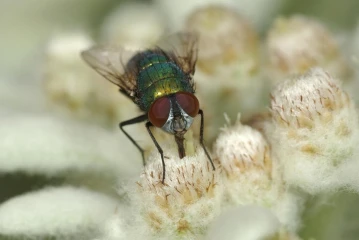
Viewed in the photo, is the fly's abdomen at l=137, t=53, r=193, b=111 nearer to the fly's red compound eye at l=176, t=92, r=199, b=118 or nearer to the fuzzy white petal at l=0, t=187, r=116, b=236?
the fly's red compound eye at l=176, t=92, r=199, b=118

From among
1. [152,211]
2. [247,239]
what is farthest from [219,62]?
[247,239]

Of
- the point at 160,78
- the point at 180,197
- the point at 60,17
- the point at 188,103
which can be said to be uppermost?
the point at 60,17

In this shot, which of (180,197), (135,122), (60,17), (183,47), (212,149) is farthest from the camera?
(60,17)

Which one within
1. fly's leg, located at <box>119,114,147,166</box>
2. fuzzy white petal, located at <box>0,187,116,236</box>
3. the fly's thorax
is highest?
fly's leg, located at <box>119,114,147,166</box>

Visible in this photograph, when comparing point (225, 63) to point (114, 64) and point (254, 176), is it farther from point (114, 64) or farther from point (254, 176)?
point (254, 176)

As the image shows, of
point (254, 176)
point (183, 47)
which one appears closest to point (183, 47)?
point (183, 47)

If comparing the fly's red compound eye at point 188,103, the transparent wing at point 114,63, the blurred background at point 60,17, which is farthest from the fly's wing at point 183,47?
the blurred background at point 60,17

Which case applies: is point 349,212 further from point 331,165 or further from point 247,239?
point 247,239

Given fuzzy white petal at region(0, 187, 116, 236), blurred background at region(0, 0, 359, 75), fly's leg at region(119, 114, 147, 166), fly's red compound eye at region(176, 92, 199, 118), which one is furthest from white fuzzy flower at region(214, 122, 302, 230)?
blurred background at region(0, 0, 359, 75)
